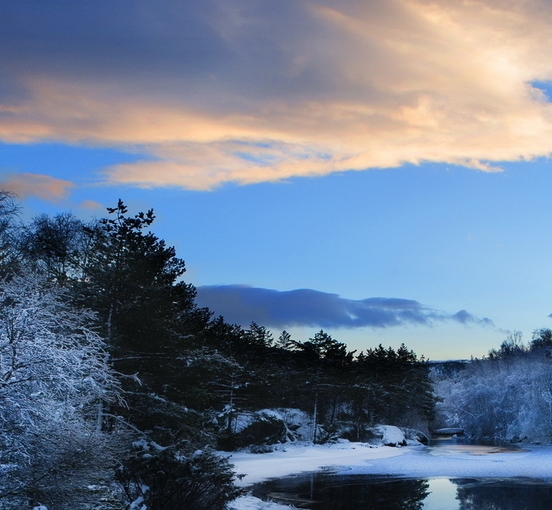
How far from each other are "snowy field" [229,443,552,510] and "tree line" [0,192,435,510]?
418cm

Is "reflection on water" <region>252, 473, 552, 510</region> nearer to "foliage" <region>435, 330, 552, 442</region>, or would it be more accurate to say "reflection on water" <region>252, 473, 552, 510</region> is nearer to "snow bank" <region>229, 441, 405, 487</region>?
"snow bank" <region>229, 441, 405, 487</region>

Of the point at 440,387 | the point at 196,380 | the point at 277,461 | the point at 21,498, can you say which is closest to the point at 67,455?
the point at 21,498

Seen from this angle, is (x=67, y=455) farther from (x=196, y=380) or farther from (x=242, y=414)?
(x=242, y=414)

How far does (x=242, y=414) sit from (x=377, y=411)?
30.9m

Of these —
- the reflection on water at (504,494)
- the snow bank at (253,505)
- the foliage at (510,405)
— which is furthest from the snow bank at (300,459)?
the foliage at (510,405)

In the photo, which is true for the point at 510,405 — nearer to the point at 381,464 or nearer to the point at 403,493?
the point at 381,464

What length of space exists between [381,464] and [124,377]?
19.9m

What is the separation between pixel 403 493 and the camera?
2734cm

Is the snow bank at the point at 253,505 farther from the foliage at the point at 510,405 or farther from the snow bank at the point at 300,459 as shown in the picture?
the foliage at the point at 510,405

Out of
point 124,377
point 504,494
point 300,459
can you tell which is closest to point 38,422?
point 124,377

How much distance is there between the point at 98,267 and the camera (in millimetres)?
30094

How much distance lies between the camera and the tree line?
42.0 ft

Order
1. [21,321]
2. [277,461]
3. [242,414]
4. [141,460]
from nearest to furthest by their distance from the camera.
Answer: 1. [21,321]
2. [141,460]
3. [277,461]
4. [242,414]

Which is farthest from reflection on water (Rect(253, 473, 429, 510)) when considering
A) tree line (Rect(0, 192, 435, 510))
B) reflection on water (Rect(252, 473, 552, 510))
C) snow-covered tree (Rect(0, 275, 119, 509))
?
snow-covered tree (Rect(0, 275, 119, 509))
